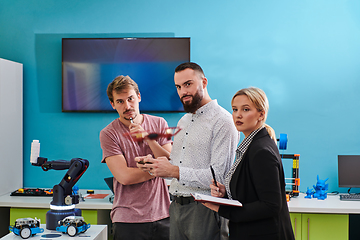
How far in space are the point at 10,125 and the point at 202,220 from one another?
250cm

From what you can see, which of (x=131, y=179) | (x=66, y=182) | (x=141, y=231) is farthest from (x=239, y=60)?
(x=66, y=182)

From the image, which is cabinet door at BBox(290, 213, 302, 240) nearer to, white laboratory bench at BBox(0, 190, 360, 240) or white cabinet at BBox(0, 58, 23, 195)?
white laboratory bench at BBox(0, 190, 360, 240)

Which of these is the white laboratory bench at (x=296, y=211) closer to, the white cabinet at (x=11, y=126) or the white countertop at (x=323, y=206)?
the white countertop at (x=323, y=206)

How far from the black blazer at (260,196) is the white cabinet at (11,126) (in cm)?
258

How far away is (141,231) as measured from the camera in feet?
5.95

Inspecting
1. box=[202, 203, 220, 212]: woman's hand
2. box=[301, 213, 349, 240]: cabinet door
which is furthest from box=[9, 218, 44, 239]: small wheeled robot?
box=[301, 213, 349, 240]: cabinet door

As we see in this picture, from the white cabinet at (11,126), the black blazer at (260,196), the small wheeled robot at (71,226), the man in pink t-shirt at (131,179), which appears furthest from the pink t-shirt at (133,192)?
the white cabinet at (11,126)

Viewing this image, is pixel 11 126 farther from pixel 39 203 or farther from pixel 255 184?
pixel 255 184

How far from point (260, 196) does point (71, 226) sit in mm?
936

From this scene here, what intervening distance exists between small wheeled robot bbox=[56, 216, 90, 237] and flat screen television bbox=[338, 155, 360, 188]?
260cm

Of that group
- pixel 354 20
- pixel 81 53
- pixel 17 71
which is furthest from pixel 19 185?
pixel 354 20

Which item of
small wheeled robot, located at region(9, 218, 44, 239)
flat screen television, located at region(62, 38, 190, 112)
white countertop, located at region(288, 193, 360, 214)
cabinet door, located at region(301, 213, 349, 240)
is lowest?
cabinet door, located at region(301, 213, 349, 240)

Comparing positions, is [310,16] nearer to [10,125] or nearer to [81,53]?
[81,53]

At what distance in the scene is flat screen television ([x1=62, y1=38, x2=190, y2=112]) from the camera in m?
3.35
